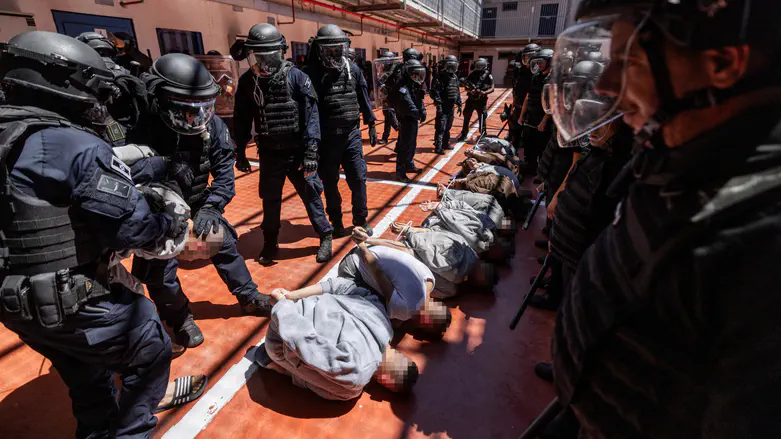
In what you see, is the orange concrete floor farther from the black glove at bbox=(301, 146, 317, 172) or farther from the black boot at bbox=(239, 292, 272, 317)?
the black glove at bbox=(301, 146, 317, 172)

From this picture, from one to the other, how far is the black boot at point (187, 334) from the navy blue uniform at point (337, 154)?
6.09ft

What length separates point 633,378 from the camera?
905 mm

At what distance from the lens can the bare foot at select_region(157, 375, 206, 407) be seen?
2.06m

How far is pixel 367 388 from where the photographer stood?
223 centimetres

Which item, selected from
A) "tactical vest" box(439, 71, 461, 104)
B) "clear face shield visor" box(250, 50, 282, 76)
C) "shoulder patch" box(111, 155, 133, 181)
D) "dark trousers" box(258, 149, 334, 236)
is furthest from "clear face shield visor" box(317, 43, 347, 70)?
"tactical vest" box(439, 71, 461, 104)

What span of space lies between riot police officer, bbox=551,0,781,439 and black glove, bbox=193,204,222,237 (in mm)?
2173

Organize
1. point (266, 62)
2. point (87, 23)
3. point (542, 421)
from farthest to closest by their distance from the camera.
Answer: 1. point (87, 23)
2. point (266, 62)
3. point (542, 421)

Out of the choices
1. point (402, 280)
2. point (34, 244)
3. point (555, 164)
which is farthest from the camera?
point (555, 164)

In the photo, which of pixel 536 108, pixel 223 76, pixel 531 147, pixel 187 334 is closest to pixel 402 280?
pixel 187 334

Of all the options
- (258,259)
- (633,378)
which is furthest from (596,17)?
(258,259)

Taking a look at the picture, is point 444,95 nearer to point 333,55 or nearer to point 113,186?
point 333,55

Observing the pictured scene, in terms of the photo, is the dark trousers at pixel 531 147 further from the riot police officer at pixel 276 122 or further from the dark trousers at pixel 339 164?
the riot police officer at pixel 276 122

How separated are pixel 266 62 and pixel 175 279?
196cm

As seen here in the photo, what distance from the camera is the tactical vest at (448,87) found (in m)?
7.74
